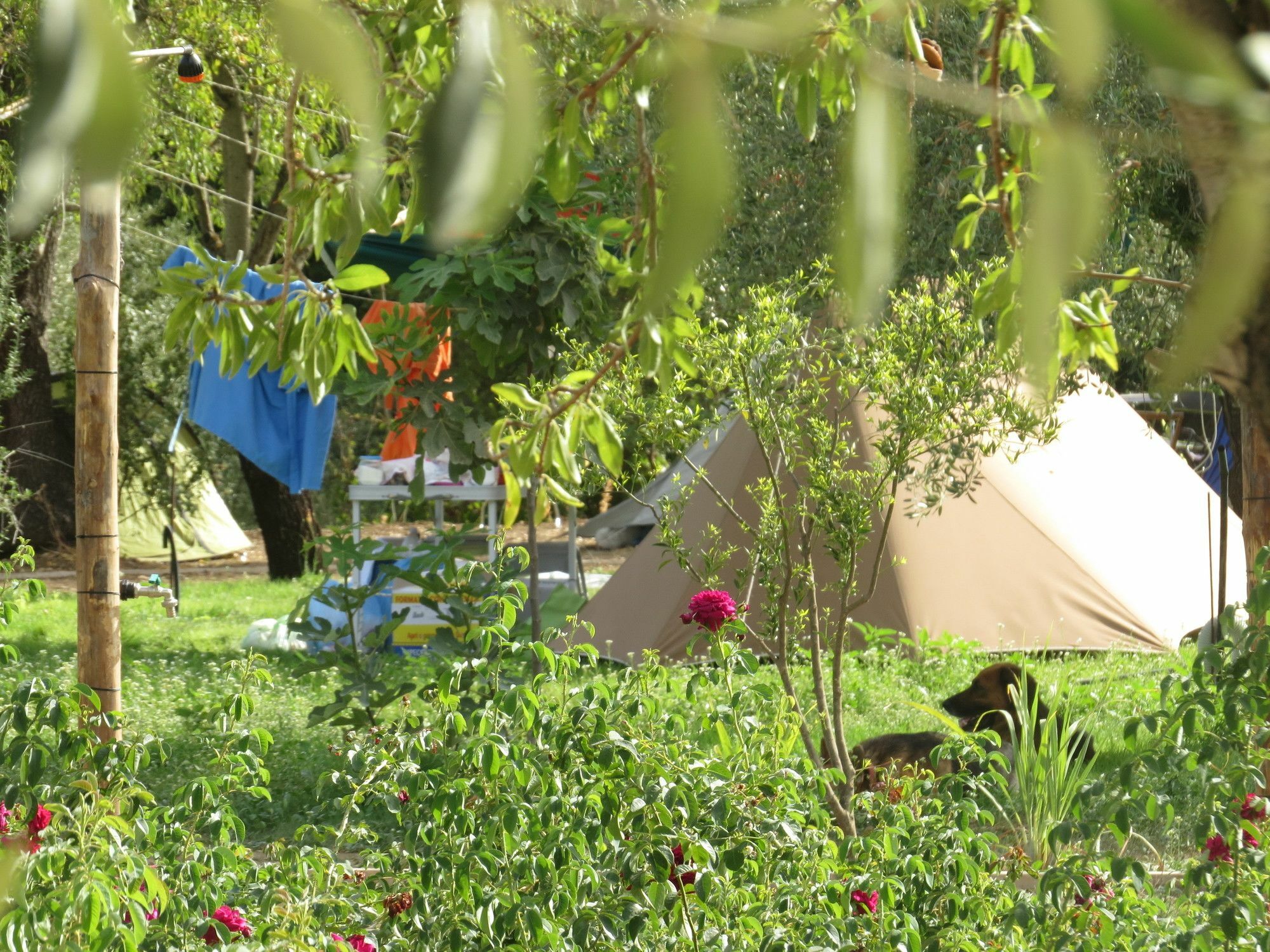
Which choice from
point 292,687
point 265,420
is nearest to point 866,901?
point 292,687

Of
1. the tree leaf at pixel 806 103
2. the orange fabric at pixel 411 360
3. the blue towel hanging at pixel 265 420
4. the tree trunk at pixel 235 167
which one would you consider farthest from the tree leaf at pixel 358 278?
the tree trunk at pixel 235 167

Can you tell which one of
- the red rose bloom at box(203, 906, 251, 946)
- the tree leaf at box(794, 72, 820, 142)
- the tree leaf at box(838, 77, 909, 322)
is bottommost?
the red rose bloom at box(203, 906, 251, 946)

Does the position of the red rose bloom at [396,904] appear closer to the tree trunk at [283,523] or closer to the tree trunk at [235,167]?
the tree trunk at [235,167]

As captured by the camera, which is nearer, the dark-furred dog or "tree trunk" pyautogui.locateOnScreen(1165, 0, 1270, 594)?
"tree trunk" pyautogui.locateOnScreen(1165, 0, 1270, 594)

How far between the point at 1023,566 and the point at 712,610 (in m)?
4.52

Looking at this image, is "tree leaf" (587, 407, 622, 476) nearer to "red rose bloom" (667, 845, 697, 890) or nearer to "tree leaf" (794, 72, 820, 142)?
"tree leaf" (794, 72, 820, 142)

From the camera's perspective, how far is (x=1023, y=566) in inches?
270

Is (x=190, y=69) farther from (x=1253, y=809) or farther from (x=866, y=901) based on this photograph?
(x=1253, y=809)

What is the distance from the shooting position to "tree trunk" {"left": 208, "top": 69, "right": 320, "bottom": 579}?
10.3 metres

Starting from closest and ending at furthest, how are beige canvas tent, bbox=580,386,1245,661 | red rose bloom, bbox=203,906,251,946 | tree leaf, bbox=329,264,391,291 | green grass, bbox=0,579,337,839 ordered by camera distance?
tree leaf, bbox=329,264,391,291 < red rose bloom, bbox=203,906,251,946 < green grass, bbox=0,579,337,839 < beige canvas tent, bbox=580,386,1245,661

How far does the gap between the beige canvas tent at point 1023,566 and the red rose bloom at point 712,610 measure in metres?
3.63

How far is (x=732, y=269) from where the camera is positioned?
578cm

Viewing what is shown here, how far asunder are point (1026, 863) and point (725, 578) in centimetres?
422

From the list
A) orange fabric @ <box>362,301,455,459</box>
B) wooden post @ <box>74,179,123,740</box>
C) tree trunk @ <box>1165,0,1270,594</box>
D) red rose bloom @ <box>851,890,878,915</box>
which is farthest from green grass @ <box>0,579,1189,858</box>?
tree trunk @ <box>1165,0,1270,594</box>
